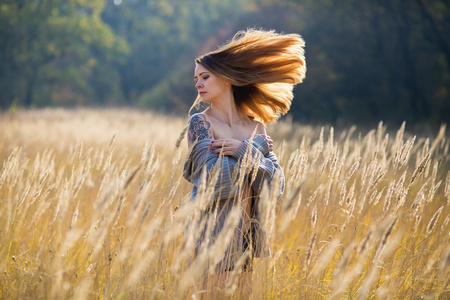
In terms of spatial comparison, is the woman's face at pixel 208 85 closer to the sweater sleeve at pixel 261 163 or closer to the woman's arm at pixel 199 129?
the woman's arm at pixel 199 129

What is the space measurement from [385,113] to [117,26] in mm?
30372

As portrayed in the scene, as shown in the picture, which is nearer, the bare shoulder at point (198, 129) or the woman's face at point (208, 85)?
the bare shoulder at point (198, 129)

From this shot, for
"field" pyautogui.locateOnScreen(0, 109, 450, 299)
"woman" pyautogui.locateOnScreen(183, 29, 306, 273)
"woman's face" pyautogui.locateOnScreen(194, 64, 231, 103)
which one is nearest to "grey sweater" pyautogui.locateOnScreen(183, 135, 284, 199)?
"woman" pyautogui.locateOnScreen(183, 29, 306, 273)

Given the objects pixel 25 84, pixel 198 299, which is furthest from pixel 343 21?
pixel 25 84

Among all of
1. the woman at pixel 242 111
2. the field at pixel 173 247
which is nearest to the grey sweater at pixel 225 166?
the woman at pixel 242 111

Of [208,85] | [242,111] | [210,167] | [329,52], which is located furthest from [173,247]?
[329,52]

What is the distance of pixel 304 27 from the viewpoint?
1722 centimetres

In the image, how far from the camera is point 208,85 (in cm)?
264

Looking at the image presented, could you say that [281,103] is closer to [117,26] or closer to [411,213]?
[411,213]

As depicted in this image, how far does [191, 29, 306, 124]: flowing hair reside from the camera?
2.70 meters

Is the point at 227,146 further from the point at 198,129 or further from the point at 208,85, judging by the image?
the point at 208,85

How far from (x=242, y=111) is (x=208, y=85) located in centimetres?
38

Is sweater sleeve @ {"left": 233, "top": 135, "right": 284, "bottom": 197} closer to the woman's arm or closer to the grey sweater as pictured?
the grey sweater

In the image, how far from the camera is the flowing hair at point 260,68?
2.70 metres
